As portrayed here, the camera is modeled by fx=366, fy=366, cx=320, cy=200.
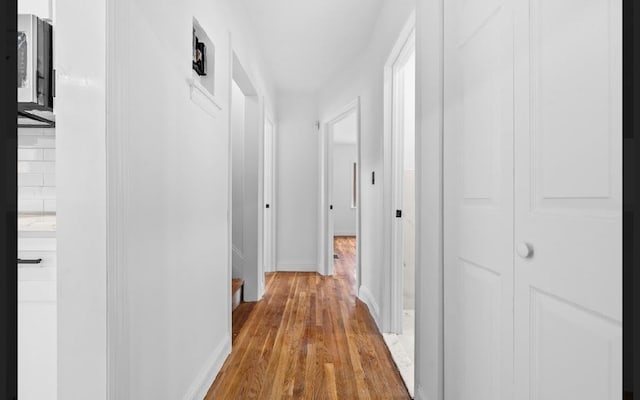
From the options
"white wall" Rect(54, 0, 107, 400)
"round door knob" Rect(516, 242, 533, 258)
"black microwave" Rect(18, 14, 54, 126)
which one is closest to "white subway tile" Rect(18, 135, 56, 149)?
"black microwave" Rect(18, 14, 54, 126)

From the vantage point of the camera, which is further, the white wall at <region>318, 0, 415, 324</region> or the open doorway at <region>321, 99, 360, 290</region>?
the open doorway at <region>321, 99, 360, 290</region>

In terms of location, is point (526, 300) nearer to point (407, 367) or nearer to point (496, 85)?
point (496, 85)

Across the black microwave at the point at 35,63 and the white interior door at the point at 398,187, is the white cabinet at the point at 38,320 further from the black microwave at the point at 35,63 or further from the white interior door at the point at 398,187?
the white interior door at the point at 398,187

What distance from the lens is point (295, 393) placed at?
1921 mm

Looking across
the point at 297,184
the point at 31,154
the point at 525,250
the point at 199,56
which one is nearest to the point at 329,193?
the point at 297,184

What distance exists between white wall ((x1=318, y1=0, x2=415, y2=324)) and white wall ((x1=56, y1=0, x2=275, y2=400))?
4.73 ft

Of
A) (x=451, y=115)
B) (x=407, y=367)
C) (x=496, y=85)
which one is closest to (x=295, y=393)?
(x=407, y=367)

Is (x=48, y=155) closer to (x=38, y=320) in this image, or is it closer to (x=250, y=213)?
(x=38, y=320)

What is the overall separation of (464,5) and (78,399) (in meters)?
1.85

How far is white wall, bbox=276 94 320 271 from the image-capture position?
5047 millimetres

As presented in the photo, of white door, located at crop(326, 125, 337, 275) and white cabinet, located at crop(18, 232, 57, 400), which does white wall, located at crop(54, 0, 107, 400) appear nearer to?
white cabinet, located at crop(18, 232, 57, 400)

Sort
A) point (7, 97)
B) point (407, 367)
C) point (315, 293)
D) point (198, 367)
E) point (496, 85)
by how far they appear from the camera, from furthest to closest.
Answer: point (315, 293), point (407, 367), point (198, 367), point (496, 85), point (7, 97)

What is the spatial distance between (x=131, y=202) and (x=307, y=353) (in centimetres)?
167

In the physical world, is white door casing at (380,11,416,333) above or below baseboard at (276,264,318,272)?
above
